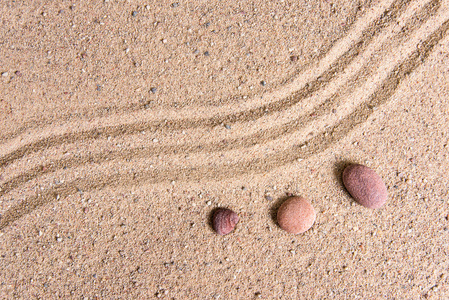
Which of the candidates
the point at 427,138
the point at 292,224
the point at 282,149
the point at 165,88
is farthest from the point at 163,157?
the point at 427,138

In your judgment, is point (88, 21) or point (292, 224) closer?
point (292, 224)

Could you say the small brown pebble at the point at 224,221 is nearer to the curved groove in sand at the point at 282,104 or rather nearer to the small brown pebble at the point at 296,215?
the small brown pebble at the point at 296,215

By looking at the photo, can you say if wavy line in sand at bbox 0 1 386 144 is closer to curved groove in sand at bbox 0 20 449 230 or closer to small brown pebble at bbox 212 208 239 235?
curved groove in sand at bbox 0 20 449 230

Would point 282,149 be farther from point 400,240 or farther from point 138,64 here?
point 138,64

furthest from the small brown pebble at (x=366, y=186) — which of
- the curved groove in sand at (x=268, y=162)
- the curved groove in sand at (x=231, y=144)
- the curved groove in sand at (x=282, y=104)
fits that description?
the curved groove in sand at (x=282, y=104)

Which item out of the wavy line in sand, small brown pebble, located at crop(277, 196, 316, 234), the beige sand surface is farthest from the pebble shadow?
the wavy line in sand

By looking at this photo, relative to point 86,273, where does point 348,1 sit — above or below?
above

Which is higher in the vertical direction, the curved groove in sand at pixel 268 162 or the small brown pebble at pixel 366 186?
the curved groove in sand at pixel 268 162
